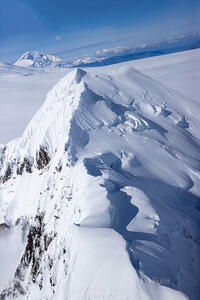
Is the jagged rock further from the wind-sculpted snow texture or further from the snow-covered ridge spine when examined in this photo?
the wind-sculpted snow texture

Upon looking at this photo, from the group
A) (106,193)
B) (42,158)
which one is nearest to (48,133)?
(42,158)

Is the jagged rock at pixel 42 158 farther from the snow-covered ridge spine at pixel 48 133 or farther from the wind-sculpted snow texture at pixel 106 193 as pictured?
the wind-sculpted snow texture at pixel 106 193

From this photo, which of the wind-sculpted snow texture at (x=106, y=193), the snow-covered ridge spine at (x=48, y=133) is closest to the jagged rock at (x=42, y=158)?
the snow-covered ridge spine at (x=48, y=133)

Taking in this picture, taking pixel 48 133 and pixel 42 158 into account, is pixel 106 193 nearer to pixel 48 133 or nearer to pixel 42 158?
pixel 48 133

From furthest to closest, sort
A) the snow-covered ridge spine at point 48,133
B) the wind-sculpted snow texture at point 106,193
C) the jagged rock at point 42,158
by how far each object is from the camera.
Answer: the jagged rock at point 42,158 → the snow-covered ridge spine at point 48,133 → the wind-sculpted snow texture at point 106,193

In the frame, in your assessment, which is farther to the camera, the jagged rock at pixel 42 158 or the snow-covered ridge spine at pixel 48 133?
the jagged rock at pixel 42 158

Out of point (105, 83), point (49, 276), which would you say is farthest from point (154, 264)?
point (105, 83)

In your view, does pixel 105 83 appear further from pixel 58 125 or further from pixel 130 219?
pixel 130 219

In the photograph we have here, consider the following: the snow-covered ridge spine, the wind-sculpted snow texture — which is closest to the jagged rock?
the snow-covered ridge spine

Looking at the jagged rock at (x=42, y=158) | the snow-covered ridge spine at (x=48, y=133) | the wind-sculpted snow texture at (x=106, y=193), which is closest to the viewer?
the wind-sculpted snow texture at (x=106, y=193)
